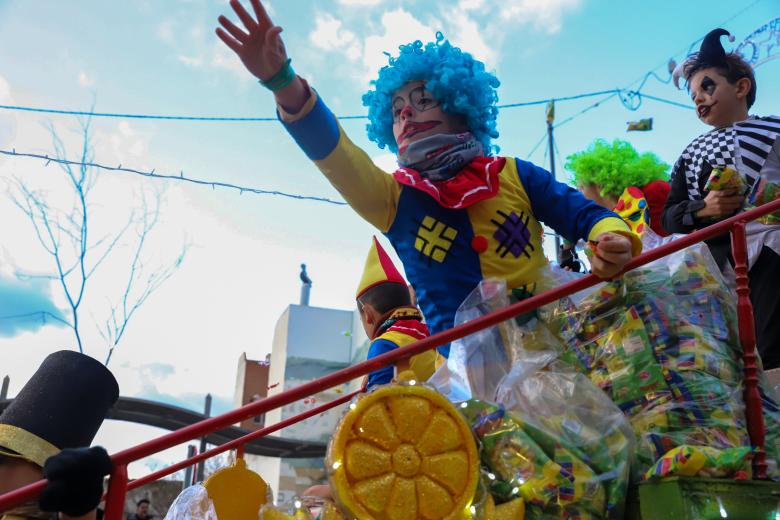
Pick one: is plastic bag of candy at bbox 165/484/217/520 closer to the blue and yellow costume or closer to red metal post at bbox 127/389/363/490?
red metal post at bbox 127/389/363/490

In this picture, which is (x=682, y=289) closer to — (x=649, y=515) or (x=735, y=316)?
(x=735, y=316)

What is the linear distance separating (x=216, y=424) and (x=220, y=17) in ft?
3.45

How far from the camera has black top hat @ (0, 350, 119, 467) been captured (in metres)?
2.08

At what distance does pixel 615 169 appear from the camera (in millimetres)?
4500

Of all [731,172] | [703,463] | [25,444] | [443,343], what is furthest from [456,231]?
[25,444]

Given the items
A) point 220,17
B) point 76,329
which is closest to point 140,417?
point 76,329

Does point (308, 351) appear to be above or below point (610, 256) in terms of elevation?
above

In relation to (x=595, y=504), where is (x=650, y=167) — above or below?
above

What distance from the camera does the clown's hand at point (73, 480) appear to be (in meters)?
1.28

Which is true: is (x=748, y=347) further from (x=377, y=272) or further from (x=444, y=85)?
(x=377, y=272)

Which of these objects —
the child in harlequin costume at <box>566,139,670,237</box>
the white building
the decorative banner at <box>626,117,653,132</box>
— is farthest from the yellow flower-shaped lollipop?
the white building

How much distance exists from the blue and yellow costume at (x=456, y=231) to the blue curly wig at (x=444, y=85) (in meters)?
0.36

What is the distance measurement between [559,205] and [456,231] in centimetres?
36

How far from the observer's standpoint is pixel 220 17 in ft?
6.12
